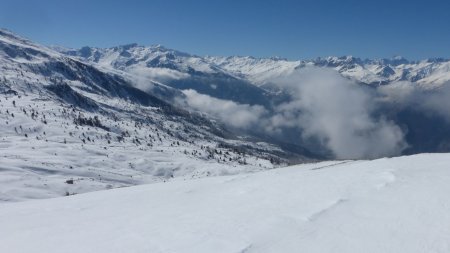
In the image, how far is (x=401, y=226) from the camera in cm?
1426

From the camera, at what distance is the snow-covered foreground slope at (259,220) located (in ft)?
42.5

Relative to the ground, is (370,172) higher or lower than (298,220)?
higher

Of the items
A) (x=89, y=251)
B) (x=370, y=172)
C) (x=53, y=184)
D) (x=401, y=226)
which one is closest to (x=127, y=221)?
(x=89, y=251)

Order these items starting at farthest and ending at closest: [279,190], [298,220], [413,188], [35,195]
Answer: [35,195]
[279,190]
[413,188]
[298,220]

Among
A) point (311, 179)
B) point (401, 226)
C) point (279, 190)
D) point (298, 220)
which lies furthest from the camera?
point (311, 179)

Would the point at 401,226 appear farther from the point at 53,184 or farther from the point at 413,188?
the point at 53,184

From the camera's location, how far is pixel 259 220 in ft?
51.4

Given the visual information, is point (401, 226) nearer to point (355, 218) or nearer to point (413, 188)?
point (355, 218)

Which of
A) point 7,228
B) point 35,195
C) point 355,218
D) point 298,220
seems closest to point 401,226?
point 355,218

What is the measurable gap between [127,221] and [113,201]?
6887 millimetres

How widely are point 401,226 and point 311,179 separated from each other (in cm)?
1190

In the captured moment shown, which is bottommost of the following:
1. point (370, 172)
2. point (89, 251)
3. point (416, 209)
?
point (89, 251)

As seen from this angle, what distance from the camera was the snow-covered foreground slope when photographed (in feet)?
42.5

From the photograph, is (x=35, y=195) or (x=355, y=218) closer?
(x=355, y=218)
